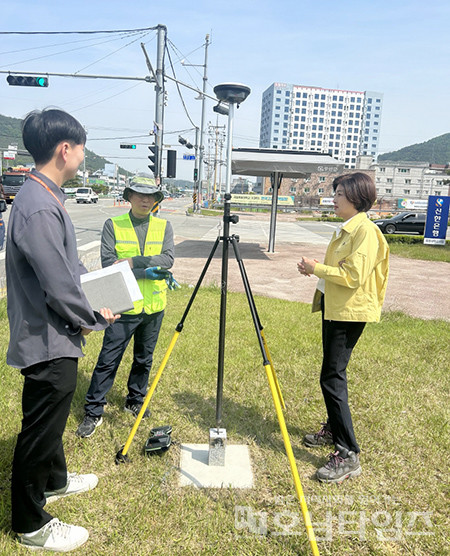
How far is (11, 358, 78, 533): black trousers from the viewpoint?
211 centimetres

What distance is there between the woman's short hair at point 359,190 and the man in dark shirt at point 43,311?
1.75 meters

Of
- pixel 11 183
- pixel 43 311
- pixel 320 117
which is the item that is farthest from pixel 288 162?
pixel 320 117

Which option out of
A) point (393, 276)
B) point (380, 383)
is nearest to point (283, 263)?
point (393, 276)

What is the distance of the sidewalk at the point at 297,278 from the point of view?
880 centimetres

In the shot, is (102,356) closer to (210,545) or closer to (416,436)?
(210,545)

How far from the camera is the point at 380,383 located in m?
4.46

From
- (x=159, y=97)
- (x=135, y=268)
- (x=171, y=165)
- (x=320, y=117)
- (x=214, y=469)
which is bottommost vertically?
(x=214, y=469)

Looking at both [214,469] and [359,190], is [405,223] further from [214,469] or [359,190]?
[214,469]

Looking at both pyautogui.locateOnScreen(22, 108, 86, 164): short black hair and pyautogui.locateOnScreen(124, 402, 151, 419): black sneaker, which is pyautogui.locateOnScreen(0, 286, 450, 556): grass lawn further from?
pyautogui.locateOnScreen(22, 108, 86, 164): short black hair

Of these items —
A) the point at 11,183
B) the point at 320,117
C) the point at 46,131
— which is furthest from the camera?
the point at 320,117

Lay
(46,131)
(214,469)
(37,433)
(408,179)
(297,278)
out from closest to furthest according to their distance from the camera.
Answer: (46,131) → (37,433) → (214,469) → (297,278) → (408,179)

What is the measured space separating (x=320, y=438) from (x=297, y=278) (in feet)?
25.9

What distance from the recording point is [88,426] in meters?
3.33

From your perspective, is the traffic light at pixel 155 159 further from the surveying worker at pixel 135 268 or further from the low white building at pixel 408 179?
the low white building at pixel 408 179
